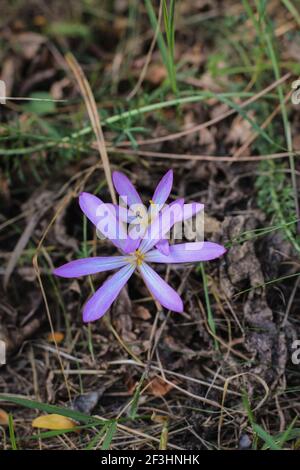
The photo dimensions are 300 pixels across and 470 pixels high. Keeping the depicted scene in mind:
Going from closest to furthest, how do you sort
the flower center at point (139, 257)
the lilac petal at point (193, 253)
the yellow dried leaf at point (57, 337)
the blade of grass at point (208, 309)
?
the lilac petal at point (193, 253) → the flower center at point (139, 257) → the blade of grass at point (208, 309) → the yellow dried leaf at point (57, 337)

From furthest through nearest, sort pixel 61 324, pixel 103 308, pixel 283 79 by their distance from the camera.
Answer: pixel 283 79, pixel 61 324, pixel 103 308

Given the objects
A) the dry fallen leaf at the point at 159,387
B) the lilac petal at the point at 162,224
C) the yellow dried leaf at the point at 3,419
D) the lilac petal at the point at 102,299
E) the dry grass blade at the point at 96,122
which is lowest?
the yellow dried leaf at the point at 3,419

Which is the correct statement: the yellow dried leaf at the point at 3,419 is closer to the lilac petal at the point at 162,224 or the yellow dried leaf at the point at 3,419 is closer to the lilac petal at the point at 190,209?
the lilac petal at the point at 162,224

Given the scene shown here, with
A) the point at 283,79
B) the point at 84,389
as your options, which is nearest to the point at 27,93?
the point at 283,79

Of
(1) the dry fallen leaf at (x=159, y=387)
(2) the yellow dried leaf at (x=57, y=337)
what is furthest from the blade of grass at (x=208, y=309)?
(2) the yellow dried leaf at (x=57, y=337)

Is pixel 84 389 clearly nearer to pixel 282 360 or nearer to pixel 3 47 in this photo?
pixel 282 360
